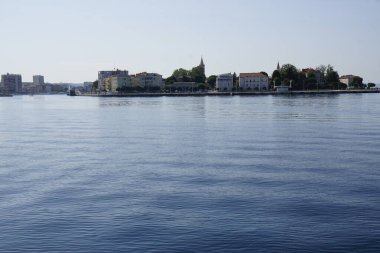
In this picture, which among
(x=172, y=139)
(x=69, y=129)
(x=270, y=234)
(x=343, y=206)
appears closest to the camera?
(x=270, y=234)

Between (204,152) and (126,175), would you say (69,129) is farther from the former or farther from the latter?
(126,175)

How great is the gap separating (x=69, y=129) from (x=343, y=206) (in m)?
Answer: 40.9

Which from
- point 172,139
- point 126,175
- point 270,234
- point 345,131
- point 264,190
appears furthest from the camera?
point 345,131

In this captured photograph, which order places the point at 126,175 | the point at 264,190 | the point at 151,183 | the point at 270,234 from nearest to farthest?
the point at 270,234 < the point at 264,190 < the point at 151,183 < the point at 126,175

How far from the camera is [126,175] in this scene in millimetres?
26078

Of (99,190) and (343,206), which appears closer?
(343,206)

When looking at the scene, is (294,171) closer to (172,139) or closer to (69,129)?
(172,139)

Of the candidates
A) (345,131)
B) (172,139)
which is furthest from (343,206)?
(345,131)

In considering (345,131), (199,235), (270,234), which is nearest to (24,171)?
(199,235)

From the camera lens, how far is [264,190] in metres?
22.0

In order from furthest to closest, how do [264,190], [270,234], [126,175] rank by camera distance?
[126,175]
[264,190]
[270,234]

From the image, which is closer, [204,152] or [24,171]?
[24,171]

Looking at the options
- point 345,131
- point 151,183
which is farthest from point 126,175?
point 345,131

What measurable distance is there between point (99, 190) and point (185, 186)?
432cm
